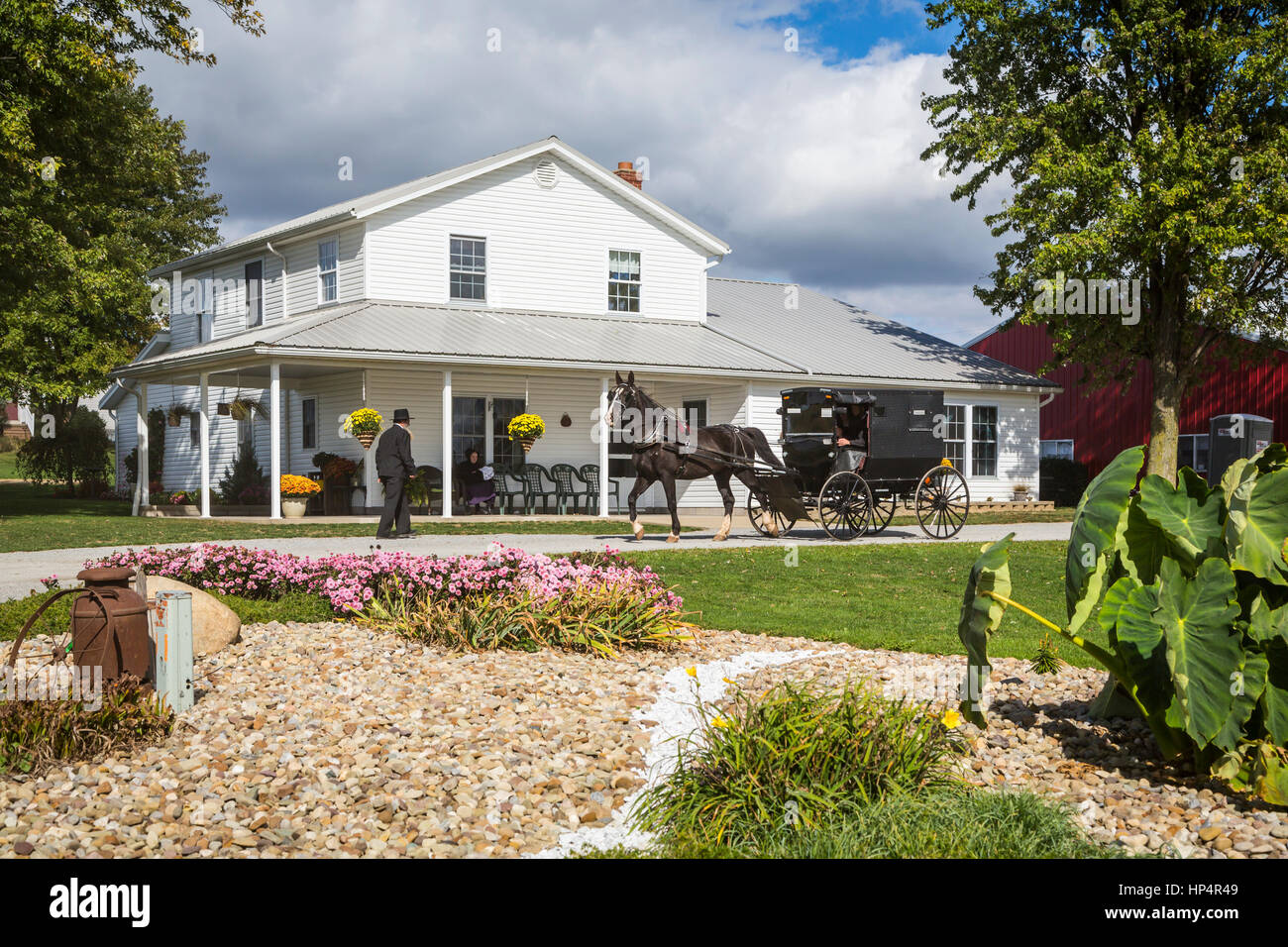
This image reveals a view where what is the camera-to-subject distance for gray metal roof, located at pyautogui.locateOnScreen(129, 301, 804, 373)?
20844mm

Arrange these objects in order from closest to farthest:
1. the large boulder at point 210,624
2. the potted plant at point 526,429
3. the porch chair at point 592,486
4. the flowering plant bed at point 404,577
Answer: the large boulder at point 210,624 < the flowering plant bed at point 404,577 < the potted plant at point 526,429 < the porch chair at point 592,486

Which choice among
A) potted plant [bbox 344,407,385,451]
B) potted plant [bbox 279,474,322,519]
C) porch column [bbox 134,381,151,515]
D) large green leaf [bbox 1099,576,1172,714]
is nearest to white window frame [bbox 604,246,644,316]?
potted plant [bbox 344,407,385,451]

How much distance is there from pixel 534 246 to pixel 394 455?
34.2ft

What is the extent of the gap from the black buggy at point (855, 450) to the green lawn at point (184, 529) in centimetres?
339

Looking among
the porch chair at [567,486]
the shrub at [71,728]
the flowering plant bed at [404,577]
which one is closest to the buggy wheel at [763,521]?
the porch chair at [567,486]

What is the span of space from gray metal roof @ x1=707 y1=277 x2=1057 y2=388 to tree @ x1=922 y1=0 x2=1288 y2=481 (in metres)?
2.53

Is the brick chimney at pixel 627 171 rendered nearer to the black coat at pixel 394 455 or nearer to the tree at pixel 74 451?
the black coat at pixel 394 455

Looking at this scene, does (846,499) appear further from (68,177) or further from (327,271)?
(68,177)

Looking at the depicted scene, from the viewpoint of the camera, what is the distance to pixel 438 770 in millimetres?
4945

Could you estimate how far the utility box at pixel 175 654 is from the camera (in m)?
5.82

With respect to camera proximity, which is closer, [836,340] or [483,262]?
[483,262]

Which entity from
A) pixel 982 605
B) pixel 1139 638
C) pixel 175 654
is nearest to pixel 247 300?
pixel 175 654

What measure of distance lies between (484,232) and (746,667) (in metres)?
19.3

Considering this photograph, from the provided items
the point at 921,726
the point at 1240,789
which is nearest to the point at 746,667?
the point at 921,726
